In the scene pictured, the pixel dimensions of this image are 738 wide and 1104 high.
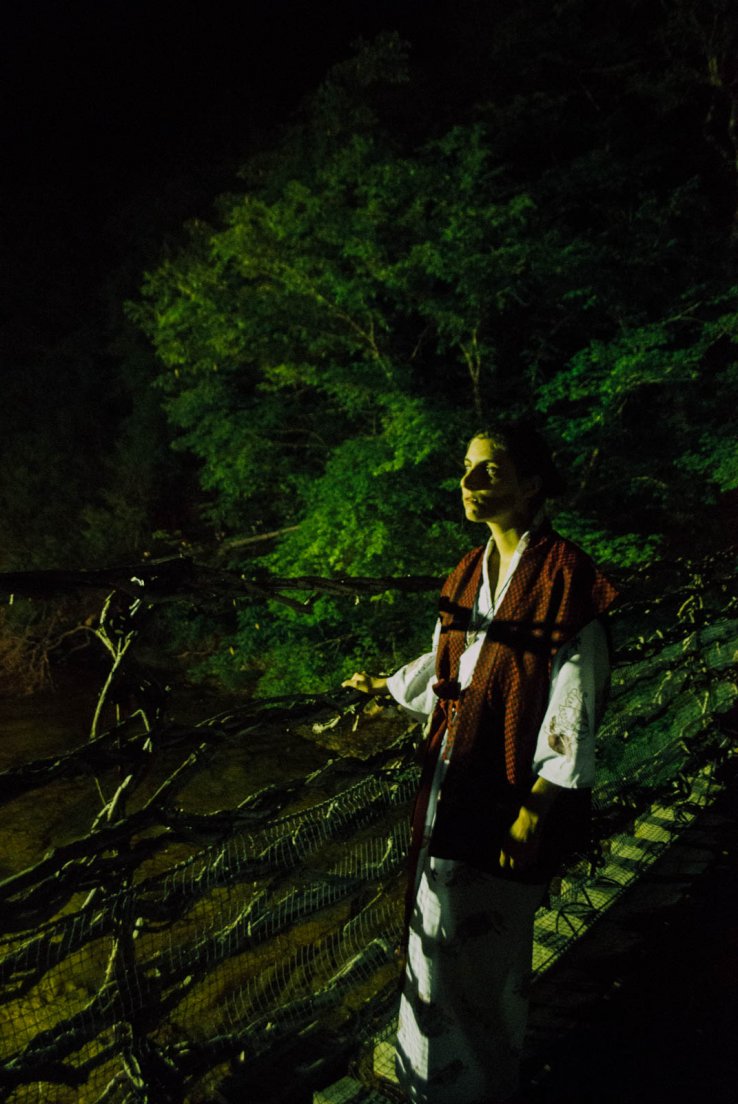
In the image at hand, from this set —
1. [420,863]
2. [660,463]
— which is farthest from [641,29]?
[420,863]

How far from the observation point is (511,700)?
1.52 m

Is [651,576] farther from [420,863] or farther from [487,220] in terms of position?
[487,220]

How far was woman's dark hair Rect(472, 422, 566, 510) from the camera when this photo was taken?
164cm

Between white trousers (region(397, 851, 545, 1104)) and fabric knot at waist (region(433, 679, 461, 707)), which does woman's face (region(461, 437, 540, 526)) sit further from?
white trousers (region(397, 851, 545, 1104))

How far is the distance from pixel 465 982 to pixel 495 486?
128 cm

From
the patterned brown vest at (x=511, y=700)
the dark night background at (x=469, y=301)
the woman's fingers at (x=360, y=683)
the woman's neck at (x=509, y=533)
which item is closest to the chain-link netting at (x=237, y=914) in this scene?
the woman's fingers at (x=360, y=683)

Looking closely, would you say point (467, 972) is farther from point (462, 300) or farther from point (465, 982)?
point (462, 300)

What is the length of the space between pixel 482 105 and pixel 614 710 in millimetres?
10287

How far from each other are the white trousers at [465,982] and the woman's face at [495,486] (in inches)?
35.4

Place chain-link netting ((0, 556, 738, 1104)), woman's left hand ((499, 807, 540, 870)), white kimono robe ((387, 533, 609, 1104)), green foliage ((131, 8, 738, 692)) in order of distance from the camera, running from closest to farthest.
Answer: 1. chain-link netting ((0, 556, 738, 1104))
2. woman's left hand ((499, 807, 540, 870))
3. white kimono robe ((387, 533, 609, 1104))
4. green foliage ((131, 8, 738, 692))

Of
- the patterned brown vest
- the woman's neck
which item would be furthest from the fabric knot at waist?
the woman's neck

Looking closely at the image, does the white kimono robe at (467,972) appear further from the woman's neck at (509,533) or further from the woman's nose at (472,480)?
the woman's nose at (472,480)

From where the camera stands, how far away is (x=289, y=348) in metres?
10.5

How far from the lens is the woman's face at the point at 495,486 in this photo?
64.5 inches
